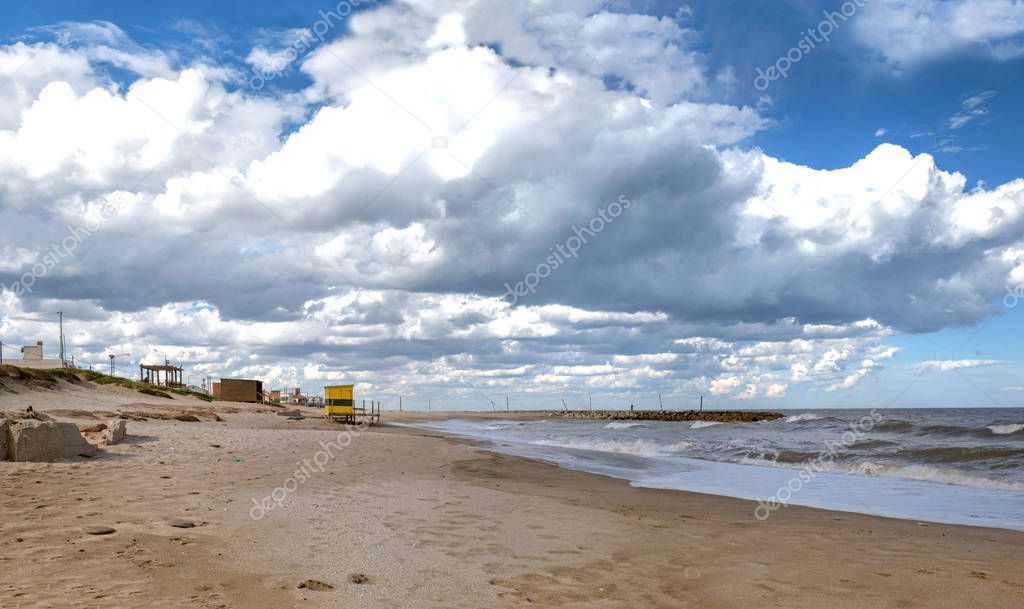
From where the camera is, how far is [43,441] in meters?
11.0

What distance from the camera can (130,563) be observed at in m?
5.80

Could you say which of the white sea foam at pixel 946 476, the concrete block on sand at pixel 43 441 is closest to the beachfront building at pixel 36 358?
the concrete block on sand at pixel 43 441

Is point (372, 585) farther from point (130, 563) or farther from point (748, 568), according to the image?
point (748, 568)

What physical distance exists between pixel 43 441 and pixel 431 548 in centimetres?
789

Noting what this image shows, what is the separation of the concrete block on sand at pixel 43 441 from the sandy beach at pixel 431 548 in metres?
0.53

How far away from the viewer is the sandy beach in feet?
18.2

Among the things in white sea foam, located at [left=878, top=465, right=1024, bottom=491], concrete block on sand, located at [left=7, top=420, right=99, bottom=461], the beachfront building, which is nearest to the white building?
the beachfront building

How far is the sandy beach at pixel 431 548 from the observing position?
18.2 feet

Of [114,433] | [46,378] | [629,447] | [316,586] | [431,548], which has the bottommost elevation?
[629,447]

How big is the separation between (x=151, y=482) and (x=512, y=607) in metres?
6.98

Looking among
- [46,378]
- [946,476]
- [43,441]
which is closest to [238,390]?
[46,378]

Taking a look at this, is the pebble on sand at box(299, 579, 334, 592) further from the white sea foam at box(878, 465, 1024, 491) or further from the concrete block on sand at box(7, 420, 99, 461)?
the white sea foam at box(878, 465, 1024, 491)

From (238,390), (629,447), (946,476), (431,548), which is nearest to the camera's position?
(431,548)

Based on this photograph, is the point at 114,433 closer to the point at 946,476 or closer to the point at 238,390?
the point at 946,476
